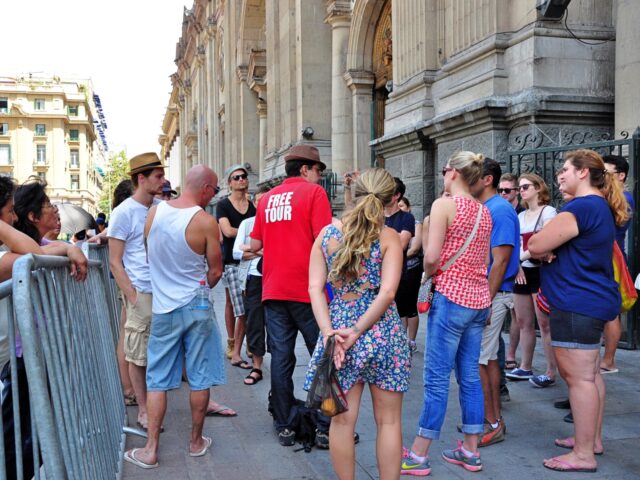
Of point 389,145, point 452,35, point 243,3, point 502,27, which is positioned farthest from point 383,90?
point 243,3

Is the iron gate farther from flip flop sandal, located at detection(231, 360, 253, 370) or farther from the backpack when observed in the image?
the backpack

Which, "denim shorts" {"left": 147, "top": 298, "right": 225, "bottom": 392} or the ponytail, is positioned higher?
the ponytail

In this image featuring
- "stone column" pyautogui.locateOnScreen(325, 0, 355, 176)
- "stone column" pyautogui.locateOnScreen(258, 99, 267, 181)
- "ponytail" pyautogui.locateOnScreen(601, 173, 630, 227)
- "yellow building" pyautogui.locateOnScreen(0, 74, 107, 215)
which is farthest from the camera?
"yellow building" pyautogui.locateOnScreen(0, 74, 107, 215)

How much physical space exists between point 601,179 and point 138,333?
3.44 meters

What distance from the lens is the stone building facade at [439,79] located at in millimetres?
8305

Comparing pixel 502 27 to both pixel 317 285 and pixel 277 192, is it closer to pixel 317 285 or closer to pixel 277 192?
pixel 277 192

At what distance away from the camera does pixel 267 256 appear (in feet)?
16.9

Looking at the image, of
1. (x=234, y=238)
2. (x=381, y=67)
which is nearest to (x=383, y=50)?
(x=381, y=67)

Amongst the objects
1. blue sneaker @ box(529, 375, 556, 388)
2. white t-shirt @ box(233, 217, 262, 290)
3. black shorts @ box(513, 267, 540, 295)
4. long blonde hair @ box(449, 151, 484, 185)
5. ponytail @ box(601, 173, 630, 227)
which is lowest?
blue sneaker @ box(529, 375, 556, 388)

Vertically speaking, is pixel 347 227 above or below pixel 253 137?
below

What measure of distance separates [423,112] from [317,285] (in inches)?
292

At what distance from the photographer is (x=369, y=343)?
3674 millimetres

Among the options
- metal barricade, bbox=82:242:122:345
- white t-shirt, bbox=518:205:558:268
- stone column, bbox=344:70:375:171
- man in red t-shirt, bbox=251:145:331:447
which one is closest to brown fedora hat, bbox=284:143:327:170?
man in red t-shirt, bbox=251:145:331:447

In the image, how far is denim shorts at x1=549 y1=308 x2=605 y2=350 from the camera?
427 centimetres
